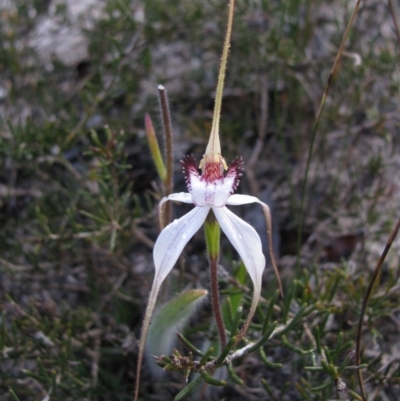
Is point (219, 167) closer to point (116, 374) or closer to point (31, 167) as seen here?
point (116, 374)

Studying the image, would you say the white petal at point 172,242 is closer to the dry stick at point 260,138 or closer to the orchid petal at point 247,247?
the orchid petal at point 247,247

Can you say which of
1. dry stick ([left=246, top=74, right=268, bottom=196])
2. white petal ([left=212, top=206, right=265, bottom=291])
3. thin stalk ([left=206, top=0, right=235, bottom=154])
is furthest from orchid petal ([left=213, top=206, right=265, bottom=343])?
dry stick ([left=246, top=74, right=268, bottom=196])

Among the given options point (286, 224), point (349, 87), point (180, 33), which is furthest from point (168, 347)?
point (180, 33)

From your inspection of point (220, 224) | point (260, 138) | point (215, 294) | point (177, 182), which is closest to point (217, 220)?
point (220, 224)

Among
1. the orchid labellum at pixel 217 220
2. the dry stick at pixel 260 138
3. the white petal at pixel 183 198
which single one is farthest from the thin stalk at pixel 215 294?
the dry stick at pixel 260 138

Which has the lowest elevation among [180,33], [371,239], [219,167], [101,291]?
[101,291]

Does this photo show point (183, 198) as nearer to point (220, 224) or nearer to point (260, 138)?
point (220, 224)

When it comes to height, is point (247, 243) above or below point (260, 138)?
below
